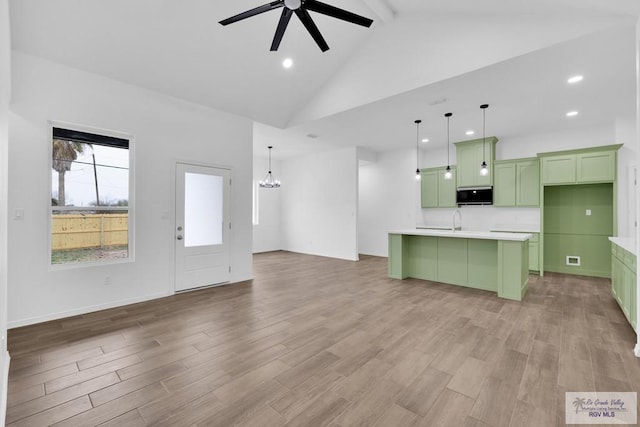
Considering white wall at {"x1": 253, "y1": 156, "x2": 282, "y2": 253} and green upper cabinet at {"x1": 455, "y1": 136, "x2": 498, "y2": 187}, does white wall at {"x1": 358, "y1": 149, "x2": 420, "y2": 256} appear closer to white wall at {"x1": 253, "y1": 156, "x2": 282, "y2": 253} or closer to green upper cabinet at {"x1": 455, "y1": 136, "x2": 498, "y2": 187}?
green upper cabinet at {"x1": 455, "y1": 136, "x2": 498, "y2": 187}

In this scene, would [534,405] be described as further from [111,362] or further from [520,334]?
[111,362]

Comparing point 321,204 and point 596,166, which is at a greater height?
point 596,166

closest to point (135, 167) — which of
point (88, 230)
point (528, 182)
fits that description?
point (88, 230)

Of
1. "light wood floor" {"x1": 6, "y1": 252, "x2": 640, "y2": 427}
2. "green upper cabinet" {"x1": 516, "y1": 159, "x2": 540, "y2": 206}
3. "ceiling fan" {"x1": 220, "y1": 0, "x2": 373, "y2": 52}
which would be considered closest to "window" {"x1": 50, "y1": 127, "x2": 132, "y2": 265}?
"light wood floor" {"x1": 6, "y1": 252, "x2": 640, "y2": 427}

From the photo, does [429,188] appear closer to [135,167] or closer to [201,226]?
[201,226]

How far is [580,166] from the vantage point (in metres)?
5.32

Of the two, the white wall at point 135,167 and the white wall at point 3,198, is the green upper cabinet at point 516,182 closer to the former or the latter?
the white wall at point 135,167

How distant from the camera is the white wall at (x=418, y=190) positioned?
5340mm

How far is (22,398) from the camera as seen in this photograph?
200cm

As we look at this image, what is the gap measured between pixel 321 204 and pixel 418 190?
2.76 metres

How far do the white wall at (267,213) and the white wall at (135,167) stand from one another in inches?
145

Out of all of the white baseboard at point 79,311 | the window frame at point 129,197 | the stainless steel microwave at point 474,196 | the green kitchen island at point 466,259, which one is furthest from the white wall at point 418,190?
the window frame at point 129,197

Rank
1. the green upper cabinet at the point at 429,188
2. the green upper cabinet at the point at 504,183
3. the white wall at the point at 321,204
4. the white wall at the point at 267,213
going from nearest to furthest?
the green upper cabinet at the point at 504,183 → the green upper cabinet at the point at 429,188 → the white wall at the point at 321,204 → the white wall at the point at 267,213

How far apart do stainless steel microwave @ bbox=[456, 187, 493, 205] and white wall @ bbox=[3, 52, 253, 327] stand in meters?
5.11
